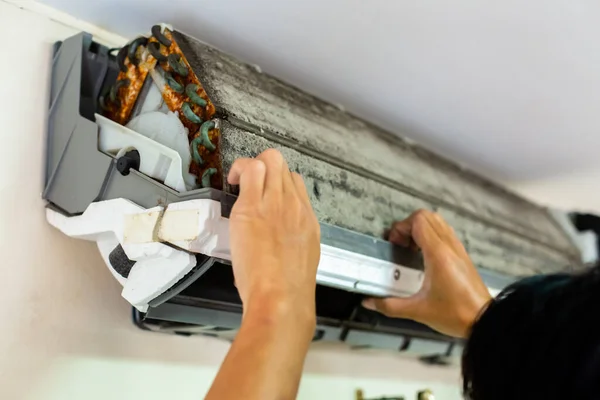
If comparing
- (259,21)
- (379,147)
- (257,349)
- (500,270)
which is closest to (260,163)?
(257,349)

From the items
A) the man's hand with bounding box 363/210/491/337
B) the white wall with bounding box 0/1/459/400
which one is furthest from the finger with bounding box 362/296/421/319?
the white wall with bounding box 0/1/459/400

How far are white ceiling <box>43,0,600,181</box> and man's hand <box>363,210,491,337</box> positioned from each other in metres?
0.28

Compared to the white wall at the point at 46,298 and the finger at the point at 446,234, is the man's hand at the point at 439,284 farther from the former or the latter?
the white wall at the point at 46,298

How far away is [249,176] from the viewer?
72 cm

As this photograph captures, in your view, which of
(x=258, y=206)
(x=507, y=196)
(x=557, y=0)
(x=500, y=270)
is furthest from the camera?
(x=507, y=196)

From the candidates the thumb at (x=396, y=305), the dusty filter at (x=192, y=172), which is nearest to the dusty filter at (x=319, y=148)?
the dusty filter at (x=192, y=172)

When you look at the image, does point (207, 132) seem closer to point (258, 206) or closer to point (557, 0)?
point (258, 206)

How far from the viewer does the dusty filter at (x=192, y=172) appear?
0.76 m

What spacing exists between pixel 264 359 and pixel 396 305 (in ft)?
1.58

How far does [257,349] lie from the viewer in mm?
630

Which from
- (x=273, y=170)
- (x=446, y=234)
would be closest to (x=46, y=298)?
(x=273, y=170)

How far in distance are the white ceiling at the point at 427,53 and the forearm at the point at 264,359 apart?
1.70 ft

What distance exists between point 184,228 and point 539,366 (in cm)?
41

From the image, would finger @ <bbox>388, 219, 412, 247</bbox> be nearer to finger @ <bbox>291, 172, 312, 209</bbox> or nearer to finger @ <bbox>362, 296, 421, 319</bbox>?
finger @ <bbox>362, 296, 421, 319</bbox>
